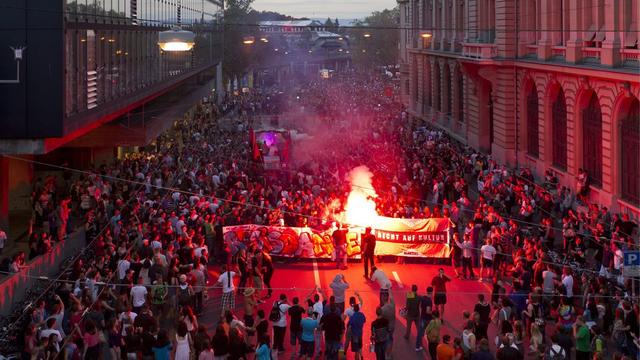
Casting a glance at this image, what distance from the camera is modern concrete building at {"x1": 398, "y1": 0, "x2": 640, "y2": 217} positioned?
85.1 ft

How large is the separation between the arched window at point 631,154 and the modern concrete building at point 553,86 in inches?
1.2

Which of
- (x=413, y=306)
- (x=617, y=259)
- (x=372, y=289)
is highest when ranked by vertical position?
(x=617, y=259)

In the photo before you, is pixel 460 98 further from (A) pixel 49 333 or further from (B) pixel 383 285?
(A) pixel 49 333

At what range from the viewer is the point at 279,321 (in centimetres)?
1532

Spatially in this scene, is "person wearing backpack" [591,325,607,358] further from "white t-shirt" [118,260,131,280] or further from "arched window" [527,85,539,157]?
"arched window" [527,85,539,157]

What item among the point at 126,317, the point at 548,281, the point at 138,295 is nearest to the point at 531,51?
the point at 548,281

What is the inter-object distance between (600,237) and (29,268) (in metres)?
12.7

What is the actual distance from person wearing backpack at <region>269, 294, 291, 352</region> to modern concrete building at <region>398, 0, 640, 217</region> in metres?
13.4

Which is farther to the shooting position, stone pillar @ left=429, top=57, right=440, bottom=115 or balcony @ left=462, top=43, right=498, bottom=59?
stone pillar @ left=429, top=57, right=440, bottom=115

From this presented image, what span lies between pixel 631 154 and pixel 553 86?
829cm

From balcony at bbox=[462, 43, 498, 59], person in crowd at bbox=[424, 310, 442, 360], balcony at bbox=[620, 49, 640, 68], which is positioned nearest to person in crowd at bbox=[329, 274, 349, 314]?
person in crowd at bbox=[424, 310, 442, 360]

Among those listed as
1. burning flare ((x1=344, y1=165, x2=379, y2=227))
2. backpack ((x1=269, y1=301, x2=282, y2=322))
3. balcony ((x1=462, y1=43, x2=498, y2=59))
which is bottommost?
backpack ((x1=269, y1=301, x2=282, y2=322))

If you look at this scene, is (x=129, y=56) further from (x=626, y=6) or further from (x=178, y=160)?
(x=626, y=6)

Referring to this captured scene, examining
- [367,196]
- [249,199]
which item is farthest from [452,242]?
[249,199]
